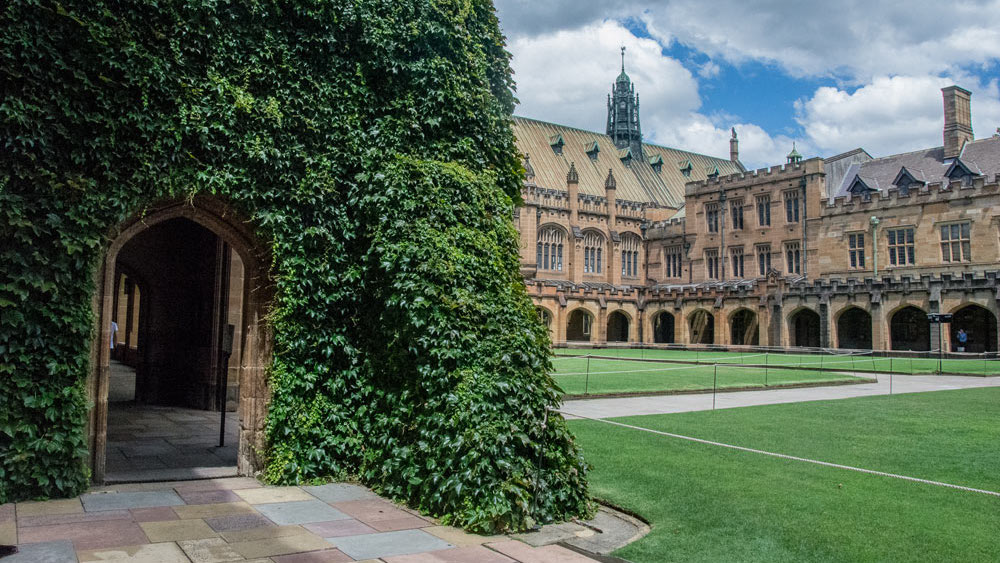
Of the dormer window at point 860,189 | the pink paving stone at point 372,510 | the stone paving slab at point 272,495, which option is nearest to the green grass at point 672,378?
the stone paving slab at point 272,495

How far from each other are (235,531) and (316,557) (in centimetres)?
99

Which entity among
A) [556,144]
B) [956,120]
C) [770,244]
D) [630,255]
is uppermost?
[556,144]

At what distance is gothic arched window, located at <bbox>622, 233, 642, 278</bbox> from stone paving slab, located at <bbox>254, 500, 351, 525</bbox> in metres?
56.6

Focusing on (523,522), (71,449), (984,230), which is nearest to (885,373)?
(984,230)

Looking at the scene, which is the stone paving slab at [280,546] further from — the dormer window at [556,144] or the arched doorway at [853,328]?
the dormer window at [556,144]

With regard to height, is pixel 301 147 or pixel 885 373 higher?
pixel 301 147

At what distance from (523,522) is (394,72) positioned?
16.6 ft

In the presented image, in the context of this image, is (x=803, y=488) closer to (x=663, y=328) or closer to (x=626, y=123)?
(x=663, y=328)

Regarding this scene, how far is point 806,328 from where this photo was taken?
1875 inches

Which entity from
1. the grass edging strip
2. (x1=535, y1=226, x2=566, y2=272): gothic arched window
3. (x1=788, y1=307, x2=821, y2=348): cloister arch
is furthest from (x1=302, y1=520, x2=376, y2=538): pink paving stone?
(x1=535, y1=226, x2=566, y2=272): gothic arched window

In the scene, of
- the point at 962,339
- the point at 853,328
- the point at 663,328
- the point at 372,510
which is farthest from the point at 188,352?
the point at 663,328

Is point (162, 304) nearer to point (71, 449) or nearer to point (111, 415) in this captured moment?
point (111, 415)

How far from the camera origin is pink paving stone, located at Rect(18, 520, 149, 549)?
5062 millimetres

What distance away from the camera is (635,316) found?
53562 millimetres
